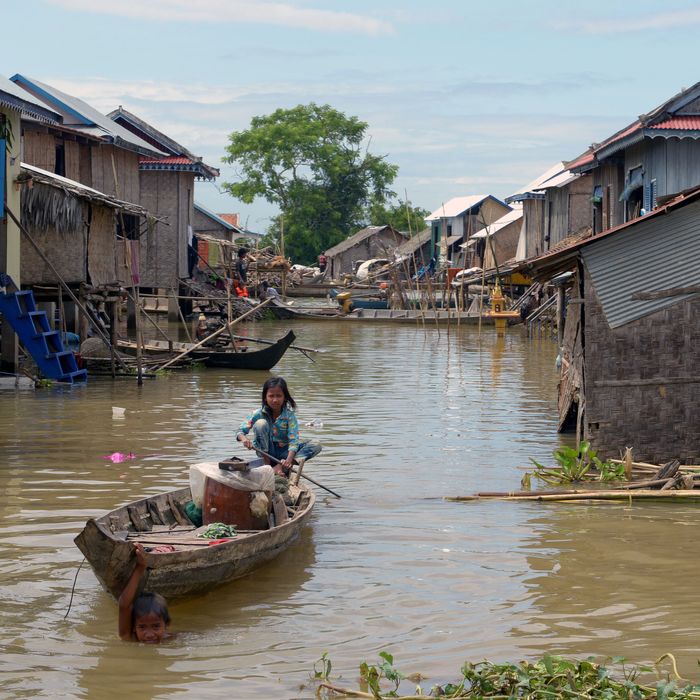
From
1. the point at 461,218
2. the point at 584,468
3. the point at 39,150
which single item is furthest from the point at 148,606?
the point at 461,218

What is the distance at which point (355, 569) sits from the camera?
25.7ft

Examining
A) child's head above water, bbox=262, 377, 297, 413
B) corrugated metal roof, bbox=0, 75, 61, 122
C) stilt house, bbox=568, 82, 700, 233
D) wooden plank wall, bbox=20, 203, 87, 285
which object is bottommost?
child's head above water, bbox=262, 377, 297, 413

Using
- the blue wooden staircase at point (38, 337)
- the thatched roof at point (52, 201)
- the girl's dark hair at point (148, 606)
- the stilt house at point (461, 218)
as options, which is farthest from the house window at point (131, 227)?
the stilt house at point (461, 218)

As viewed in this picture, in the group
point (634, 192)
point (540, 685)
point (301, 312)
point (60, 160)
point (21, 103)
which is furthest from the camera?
point (301, 312)

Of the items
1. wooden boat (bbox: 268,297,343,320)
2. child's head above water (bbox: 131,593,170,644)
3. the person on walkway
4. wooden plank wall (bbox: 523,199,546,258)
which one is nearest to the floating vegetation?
child's head above water (bbox: 131,593,170,644)

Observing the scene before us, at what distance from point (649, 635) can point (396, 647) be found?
144 cm

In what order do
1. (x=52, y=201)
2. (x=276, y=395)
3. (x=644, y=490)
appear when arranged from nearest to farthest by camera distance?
(x=276, y=395)
(x=644, y=490)
(x=52, y=201)

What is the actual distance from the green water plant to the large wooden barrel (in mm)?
3519

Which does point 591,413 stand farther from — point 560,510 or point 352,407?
point 352,407

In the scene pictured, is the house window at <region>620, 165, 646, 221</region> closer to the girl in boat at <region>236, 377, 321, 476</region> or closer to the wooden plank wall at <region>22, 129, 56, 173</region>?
the girl in boat at <region>236, 377, 321, 476</region>

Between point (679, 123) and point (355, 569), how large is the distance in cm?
1109

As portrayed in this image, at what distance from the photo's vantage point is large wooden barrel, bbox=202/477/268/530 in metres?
7.75

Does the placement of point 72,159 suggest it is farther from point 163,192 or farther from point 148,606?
point 148,606

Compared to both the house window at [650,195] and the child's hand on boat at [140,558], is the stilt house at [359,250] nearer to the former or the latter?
the house window at [650,195]
